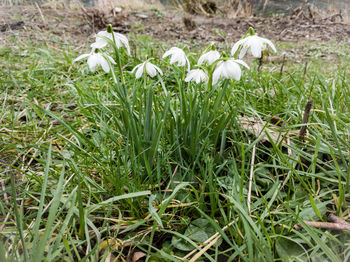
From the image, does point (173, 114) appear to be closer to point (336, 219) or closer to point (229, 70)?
point (229, 70)

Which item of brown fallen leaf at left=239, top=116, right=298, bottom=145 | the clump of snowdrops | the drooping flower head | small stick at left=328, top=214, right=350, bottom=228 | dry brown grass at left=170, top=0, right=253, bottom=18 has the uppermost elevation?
dry brown grass at left=170, top=0, right=253, bottom=18

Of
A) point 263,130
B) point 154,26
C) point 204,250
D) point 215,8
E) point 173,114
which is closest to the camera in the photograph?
point 204,250

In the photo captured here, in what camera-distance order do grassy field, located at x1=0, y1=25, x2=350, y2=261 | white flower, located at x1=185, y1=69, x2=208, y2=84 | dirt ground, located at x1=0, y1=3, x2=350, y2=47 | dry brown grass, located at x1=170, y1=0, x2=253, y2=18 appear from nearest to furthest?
grassy field, located at x1=0, y1=25, x2=350, y2=261
white flower, located at x1=185, y1=69, x2=208, y2=84
dirt ground, located at x1=0, y1=3, x2=350, y2=47
dry brown grass, located at x1=170, y1=0, x2=253, y2=18

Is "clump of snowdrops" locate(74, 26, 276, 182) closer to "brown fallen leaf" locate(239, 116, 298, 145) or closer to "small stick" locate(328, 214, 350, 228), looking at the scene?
"brown fallen leaf" locate(239, 116, 298, 145)

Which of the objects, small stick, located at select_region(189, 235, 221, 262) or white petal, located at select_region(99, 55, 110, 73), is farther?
white petal, located at select_region(99, 55, 110, 73)

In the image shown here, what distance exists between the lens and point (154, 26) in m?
6.00

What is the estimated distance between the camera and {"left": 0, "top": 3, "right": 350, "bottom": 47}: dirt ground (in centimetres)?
473

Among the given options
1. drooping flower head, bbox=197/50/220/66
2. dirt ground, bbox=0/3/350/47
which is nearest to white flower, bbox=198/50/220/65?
drooping flower head, bbox=197/50/220/66

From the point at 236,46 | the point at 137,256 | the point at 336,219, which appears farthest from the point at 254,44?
the point at 137,256

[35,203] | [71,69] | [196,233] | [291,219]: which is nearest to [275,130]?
[291,219]

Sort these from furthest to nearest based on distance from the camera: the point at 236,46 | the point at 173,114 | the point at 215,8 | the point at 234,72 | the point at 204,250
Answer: the point at 215,8 < the point at 173,114 < the point at 236,46 < the point at 234,72 < the point at 204,250

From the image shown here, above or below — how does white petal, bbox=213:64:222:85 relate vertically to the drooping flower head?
below

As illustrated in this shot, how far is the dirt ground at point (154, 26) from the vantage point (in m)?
4.73

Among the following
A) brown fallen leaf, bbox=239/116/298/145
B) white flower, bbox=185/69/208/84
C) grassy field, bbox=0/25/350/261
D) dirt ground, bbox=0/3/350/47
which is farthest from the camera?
dirt ground, bbox=0/3/350/47
